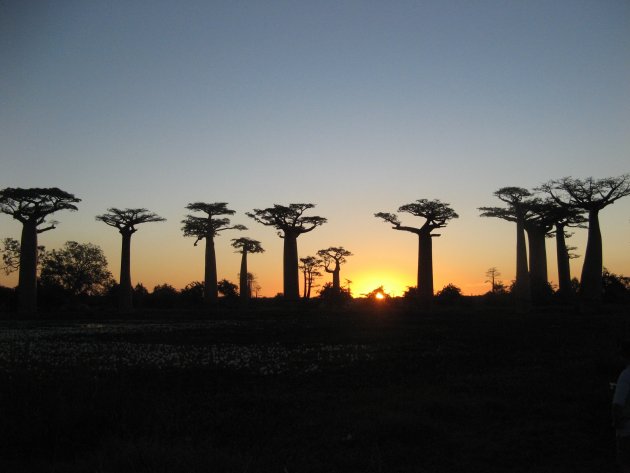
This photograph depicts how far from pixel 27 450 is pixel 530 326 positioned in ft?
74.8

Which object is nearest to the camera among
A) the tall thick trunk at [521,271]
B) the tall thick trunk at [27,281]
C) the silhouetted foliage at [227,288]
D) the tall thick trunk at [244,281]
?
the tall thick trunk at [521,271]

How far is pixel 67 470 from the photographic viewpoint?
591 cm

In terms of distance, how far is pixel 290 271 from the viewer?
60.2 meters

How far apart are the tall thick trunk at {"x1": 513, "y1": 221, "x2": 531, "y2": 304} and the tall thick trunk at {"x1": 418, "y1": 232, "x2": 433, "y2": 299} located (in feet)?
23.0

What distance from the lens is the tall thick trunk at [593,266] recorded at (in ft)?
126

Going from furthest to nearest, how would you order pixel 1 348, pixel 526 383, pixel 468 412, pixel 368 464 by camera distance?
pixel 1 348, pixel 526 383, pixel 468 412, pixel 368 464

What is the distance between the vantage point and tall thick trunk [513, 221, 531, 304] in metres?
44.3

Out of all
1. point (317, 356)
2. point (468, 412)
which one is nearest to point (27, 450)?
point (468, 412)

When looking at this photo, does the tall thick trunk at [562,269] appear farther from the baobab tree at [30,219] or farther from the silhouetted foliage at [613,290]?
the baobab tree at [30,219]

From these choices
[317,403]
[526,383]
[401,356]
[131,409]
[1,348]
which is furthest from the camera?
[1,348]

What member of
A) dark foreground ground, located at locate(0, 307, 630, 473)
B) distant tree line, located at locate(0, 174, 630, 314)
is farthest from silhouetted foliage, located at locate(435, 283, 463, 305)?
dark foreground ground, located at locate(0, 307, 630, 473)

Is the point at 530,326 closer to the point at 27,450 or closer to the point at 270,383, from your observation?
the point at 270,383

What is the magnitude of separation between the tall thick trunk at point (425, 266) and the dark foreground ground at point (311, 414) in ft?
112

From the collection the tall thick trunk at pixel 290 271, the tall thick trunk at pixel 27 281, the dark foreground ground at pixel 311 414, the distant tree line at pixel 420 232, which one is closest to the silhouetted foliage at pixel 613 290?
the distant tree line at pixel 420 232
